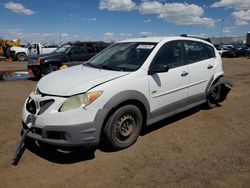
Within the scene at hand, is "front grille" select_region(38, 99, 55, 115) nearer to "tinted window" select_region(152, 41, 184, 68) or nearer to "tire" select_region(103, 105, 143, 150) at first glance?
"tire" select_region(103, 105, 143, 150)

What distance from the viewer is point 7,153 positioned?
4.05 metres

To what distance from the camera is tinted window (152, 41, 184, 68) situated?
464 cm

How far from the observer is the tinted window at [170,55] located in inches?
183

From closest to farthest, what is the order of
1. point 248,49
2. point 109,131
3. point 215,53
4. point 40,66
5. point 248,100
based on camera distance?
1. point 109,131
2. point 215,53
3. point 248,100
4. point 40,66
5. point 248,49

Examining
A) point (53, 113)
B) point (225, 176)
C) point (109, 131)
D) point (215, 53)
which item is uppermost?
point (215, 53)

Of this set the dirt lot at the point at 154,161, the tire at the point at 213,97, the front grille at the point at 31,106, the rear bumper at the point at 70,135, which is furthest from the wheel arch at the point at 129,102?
the tire at the point at 213,97

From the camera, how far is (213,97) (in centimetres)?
629

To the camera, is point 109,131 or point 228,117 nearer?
point 109,131

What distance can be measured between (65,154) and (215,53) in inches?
164

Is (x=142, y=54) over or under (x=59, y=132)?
over

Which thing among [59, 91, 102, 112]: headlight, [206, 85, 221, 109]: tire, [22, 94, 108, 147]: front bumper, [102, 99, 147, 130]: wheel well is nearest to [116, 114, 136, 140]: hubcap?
[102, 99, 147, 130]: wheel well

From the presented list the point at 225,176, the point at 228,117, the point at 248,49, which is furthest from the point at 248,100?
the point at 248,49

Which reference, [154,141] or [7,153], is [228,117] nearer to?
[154,141]

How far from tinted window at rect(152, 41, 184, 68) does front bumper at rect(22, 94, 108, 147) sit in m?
1.55
